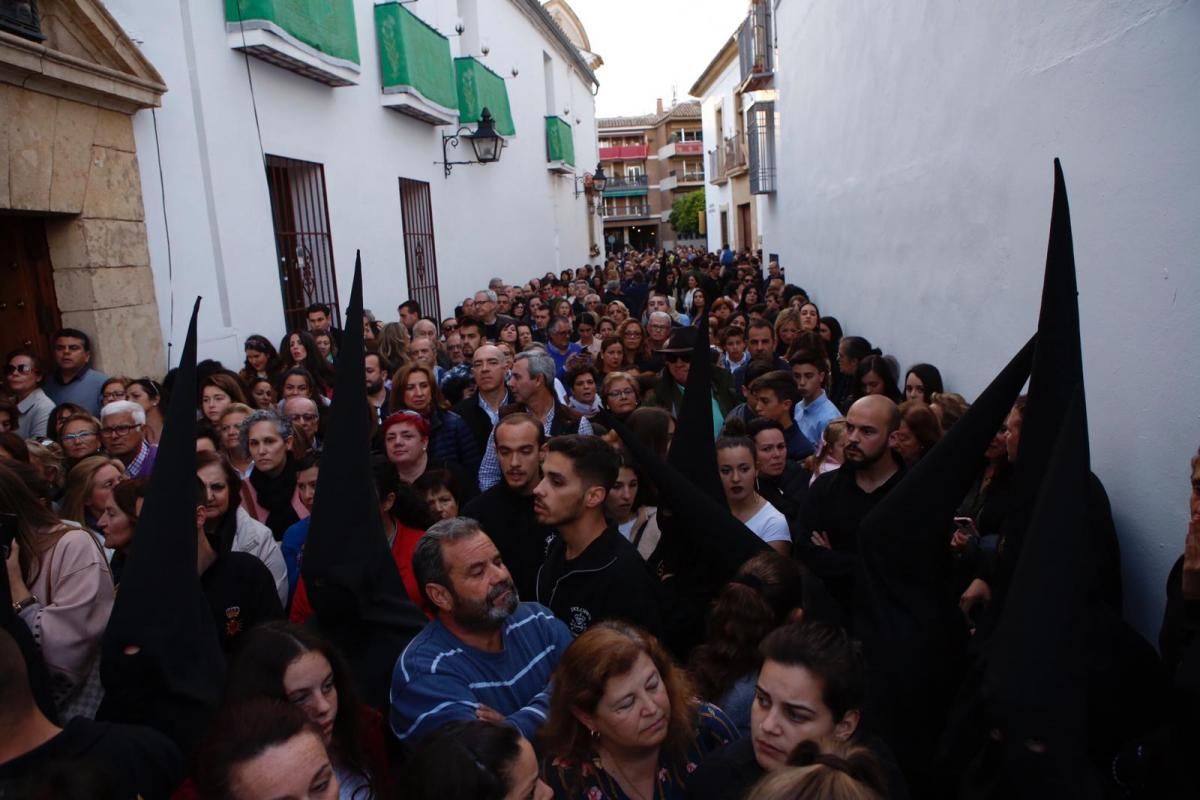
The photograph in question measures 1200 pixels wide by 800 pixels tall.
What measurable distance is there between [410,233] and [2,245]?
6379 mm

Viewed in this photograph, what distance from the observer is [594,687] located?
2.19m

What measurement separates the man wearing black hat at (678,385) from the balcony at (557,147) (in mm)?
15172

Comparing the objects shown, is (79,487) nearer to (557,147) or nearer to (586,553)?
(586,553)

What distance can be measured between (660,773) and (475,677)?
587 mm

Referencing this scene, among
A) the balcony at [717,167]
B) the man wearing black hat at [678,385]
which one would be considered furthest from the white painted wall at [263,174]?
the balcony at [717,167]

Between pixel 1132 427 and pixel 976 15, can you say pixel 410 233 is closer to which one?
pixel 976 15

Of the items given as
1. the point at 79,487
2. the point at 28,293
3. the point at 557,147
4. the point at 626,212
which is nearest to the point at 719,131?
the point at 557,147

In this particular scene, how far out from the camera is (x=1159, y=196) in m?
2.92

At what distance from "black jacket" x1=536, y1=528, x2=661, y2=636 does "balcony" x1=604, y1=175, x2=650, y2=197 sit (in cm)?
5767

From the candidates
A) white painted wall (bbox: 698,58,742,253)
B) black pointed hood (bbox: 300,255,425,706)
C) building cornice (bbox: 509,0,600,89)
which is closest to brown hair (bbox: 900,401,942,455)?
black pointed hood (bbox: 300,255,425,706)

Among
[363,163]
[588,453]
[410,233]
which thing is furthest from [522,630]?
[410,233]

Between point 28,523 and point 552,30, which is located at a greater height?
point 552,30

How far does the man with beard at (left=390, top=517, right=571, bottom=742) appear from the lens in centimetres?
241

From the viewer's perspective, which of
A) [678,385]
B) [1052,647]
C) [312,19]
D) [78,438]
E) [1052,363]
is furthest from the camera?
[312,19]
